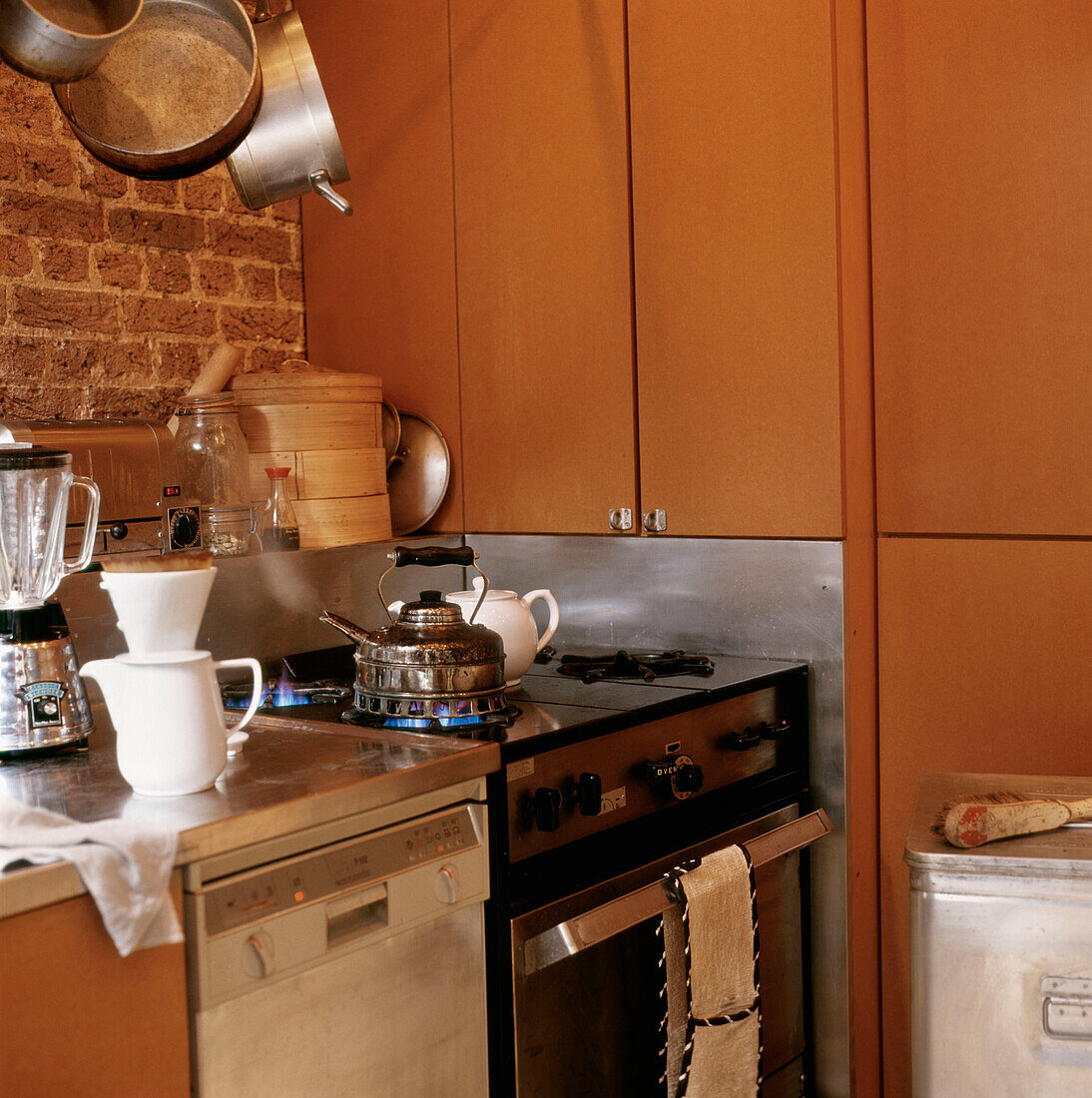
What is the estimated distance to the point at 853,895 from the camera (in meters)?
2.30

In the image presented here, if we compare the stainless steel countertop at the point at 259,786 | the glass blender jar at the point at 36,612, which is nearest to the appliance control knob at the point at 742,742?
the stainless steel countertop at the point at 259,786

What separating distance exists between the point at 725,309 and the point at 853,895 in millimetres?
1134

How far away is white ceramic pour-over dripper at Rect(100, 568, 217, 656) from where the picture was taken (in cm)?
147

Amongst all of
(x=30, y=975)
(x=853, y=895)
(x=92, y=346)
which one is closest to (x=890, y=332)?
(x=853, y=895)

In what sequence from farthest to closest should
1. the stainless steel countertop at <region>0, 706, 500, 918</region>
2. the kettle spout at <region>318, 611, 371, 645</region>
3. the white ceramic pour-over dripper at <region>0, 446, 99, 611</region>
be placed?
the kettle spout at <region>318, 611, 371, 645</region> < the white ceramic pour-over dripper at <region>0, 446, 99, 611</region> < the stainless steel countertop at <region>0, 706, 500, 918</region>

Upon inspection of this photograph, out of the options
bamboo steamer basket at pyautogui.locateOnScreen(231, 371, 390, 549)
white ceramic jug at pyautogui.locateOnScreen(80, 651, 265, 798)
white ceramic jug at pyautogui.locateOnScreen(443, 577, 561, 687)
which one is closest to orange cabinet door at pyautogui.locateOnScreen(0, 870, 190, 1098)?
white ceramic jug at pyautogui.locateOnScreen(80, 651, 265, 798)

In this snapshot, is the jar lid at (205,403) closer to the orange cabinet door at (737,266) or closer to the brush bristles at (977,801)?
the orange cabinet door at (737,266)

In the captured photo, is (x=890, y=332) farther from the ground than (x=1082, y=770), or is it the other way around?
(x=890, y=332)

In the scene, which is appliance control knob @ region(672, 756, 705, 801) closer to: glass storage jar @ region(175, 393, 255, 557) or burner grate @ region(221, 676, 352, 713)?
burner grate @ region(221, 676, 352, 713)

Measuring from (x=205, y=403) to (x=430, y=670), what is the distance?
37.8 inches

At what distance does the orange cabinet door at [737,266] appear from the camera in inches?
87.6

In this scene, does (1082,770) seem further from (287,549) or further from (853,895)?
(287,549)

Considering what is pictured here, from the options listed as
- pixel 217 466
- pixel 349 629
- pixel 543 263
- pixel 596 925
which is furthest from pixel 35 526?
pixel 543 263

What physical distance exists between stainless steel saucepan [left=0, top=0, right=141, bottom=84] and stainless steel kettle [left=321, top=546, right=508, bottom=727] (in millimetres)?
868
